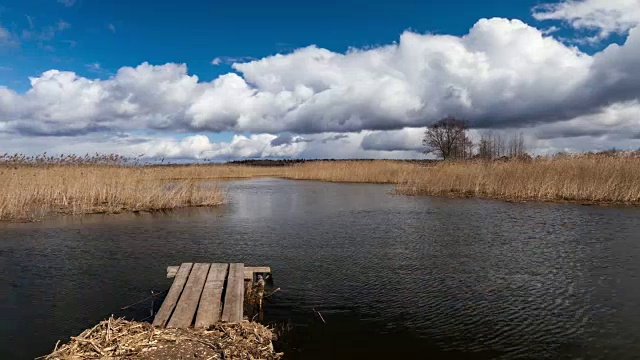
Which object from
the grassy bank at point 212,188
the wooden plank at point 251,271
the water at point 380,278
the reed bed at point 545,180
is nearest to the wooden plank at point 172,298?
the water at point 380,278

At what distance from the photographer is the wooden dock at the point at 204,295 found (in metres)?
4.32

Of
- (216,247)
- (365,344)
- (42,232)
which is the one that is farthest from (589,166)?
(42,232)

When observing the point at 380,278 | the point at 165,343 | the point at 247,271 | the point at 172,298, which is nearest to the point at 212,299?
the point at 172,298

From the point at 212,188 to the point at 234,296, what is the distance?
538 inches

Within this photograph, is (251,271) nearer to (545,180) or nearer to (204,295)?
(204,295)

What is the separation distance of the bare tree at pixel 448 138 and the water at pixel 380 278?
116 feet

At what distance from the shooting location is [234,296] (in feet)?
16.5

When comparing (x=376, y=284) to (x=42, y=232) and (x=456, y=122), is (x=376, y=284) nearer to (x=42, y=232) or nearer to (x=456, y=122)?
(x=42, y=232)

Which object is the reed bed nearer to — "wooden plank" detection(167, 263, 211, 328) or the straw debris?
"wooden plank" detection(167, 263, 211, 328)

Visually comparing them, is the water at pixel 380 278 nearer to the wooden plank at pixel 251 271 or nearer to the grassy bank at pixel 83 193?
the wooden plank at pixel 251 271

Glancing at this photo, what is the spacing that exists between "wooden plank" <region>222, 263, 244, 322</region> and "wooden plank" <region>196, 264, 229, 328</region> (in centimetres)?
7

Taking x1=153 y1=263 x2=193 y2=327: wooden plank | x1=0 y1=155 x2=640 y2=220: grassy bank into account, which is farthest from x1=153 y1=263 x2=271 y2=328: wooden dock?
x1=0 y1=155 x2=640 y2=220: grassy bank

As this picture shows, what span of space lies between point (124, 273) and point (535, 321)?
5.90 meters

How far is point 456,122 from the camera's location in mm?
47750
